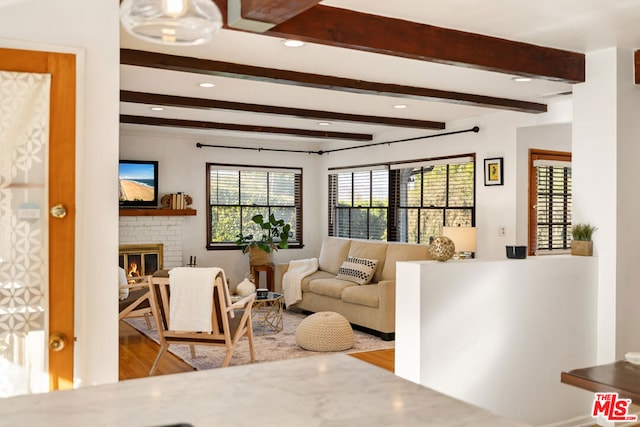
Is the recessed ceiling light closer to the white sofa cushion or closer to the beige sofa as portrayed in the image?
the beige sofa

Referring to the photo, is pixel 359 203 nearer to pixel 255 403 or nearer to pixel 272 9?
pixel 272 9

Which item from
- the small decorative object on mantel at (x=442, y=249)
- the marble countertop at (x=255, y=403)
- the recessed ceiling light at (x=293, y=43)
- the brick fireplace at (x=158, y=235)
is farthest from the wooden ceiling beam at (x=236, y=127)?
the marble countertop at (x=255, y=403)

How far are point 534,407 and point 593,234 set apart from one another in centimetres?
119

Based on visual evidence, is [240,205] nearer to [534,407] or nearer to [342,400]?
[534,407]

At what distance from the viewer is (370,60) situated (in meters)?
4.20

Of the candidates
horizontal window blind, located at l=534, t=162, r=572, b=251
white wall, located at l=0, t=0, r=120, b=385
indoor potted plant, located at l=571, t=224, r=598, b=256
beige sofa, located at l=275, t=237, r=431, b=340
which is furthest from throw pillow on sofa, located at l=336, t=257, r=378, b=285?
white wall, located at l=0, t=0, r=120, b=385

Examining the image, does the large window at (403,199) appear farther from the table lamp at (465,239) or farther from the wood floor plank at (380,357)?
the wood floor plank at (380,357)

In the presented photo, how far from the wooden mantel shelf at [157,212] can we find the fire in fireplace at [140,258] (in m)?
0.44

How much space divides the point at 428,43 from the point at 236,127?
4371mm

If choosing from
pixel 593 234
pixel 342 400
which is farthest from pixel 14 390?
pixel 593 234

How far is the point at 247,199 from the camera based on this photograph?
902 centimetres

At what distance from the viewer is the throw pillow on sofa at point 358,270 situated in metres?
6.89

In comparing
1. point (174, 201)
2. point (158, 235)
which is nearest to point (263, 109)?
point (174, 201)

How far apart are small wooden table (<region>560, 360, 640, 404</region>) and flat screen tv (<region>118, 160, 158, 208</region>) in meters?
6.53
